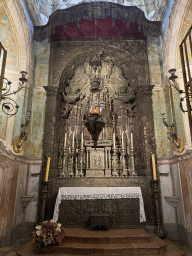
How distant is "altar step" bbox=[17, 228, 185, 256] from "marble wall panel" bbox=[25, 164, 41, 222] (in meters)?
1.50

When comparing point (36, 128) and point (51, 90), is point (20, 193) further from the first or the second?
point (51, 90)

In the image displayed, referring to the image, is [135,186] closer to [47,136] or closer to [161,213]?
[161,213]

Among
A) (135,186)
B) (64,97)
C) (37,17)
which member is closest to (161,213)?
(135,186)

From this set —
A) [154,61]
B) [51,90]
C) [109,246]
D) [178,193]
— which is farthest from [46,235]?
[154,61]

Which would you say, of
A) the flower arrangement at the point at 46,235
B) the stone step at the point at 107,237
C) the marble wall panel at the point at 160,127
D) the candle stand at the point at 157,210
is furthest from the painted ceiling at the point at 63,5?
the stone step at the point at 107,237

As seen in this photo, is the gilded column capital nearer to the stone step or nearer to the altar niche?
the altar niche

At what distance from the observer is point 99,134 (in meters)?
7.67

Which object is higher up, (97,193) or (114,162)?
(114,162)

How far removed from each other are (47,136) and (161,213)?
4.59m

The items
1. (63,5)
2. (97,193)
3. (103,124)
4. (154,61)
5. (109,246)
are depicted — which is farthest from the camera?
(63,5)

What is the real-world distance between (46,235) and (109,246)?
1461 millimetres

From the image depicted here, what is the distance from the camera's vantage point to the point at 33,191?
659 cm

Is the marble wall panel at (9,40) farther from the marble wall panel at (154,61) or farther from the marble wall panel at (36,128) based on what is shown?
the marble wall panel at (154,61)

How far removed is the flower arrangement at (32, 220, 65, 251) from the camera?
4379 millimetres
